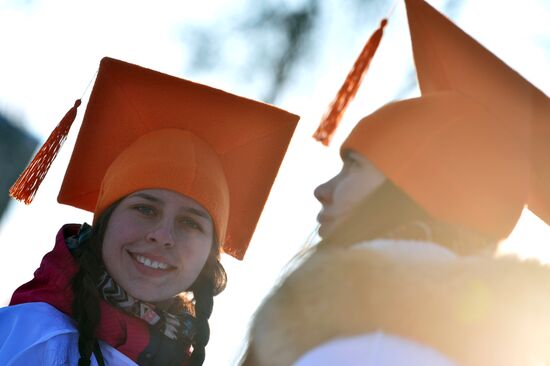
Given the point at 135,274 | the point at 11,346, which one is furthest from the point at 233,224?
the point at 11,346

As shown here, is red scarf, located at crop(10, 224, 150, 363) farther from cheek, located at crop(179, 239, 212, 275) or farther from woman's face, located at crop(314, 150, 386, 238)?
woman's face, located at crop(314, 150, 386, 238)

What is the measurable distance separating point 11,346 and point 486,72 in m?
1.83

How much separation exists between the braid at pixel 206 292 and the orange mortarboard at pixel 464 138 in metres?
1.25

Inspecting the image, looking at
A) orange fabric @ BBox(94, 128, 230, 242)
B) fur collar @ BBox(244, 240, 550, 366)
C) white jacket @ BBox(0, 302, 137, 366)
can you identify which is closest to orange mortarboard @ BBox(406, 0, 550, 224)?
fur collar @ BBox(244, 240, 550, 366)

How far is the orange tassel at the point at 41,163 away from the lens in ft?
11.5

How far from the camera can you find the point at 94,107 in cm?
347

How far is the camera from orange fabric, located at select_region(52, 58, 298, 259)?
125 inches

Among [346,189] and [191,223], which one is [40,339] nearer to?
[191,223]

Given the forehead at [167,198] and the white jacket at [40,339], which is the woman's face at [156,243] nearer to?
the forehead at [167,198]

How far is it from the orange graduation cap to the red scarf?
32 cm

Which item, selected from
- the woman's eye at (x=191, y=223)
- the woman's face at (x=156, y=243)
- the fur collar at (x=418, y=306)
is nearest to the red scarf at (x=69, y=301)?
the woman's face at (x=156, y=243)

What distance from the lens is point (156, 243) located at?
2.99m

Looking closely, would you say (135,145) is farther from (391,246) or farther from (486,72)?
(391,246)

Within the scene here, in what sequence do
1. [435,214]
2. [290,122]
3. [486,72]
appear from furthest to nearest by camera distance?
[290,122]
[486,72]
[435,214]
